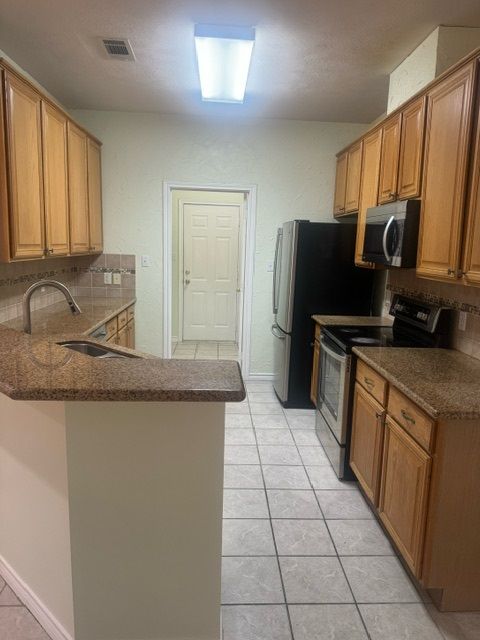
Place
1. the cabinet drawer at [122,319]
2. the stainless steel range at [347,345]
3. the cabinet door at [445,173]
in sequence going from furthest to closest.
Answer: the cabinet drawer at [122,319], the stainless steel range at [347,345], the cabinet door at [445,173]

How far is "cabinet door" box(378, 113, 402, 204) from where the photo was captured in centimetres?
281

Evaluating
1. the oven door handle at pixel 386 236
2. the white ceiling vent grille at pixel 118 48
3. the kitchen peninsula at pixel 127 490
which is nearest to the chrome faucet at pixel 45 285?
the kitchen peninsula at pixel 127 490

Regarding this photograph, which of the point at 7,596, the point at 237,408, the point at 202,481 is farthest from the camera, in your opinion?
the point at 237,408

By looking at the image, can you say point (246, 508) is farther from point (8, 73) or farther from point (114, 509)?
point (8, 73)

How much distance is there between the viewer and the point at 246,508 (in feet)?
7.98

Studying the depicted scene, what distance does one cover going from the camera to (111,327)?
11.7 feet

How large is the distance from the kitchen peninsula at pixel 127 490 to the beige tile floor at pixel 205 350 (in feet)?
13.1

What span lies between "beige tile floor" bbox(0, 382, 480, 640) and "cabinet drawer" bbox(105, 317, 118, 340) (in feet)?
A: 4.60

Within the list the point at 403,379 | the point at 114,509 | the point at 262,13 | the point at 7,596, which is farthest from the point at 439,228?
the point at 7,596

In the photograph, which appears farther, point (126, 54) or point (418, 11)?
point (126, 54)

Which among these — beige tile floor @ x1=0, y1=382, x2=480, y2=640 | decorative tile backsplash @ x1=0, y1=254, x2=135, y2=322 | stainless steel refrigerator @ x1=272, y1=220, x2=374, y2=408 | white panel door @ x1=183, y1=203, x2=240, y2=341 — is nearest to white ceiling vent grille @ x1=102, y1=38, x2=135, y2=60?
decorative tile backsplash @ x1=0, y1=254, x2=135, y2=322

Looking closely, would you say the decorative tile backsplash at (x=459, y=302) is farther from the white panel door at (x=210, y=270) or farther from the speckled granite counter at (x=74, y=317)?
the white panel door at (x=210, y=270)

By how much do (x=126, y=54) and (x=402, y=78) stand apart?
71.9 inches

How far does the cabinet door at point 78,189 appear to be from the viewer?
3.38 metres
